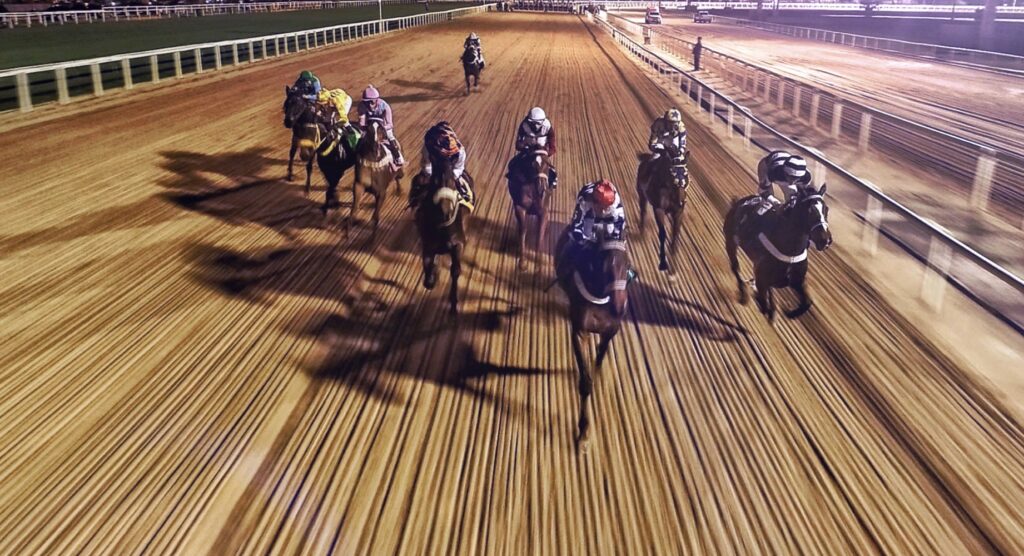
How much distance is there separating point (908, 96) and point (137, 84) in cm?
2645

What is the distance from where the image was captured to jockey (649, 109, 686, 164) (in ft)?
27.9

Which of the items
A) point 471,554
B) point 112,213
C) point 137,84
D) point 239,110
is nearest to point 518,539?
point 471,554

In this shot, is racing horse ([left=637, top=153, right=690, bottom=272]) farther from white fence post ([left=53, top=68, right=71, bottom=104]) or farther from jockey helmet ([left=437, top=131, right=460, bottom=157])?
white fence post ([left=53, top=68, right=71, bottom=104])

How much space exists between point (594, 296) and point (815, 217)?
2572 mm

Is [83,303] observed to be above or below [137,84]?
below

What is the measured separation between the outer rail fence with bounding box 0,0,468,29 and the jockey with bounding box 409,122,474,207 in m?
50.4

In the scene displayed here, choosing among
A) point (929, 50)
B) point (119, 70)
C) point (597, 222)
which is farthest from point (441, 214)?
point (929, 50)

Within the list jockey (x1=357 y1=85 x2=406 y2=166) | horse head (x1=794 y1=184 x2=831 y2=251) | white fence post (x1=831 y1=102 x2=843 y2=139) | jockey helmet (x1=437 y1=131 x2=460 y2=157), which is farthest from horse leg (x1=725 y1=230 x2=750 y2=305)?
white fence post (x1=831 y1=102 x2=843 y2=139)

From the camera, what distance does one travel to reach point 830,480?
5023 millimetres

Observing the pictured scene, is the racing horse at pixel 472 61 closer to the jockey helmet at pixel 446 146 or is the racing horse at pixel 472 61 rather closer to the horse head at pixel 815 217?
the jockey helmet at pixel 446 146

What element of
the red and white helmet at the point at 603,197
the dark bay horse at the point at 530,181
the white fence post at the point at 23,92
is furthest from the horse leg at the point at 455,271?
the white fence post at the point at 23,92

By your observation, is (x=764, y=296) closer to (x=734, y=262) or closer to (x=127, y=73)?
(x=734, y=262)

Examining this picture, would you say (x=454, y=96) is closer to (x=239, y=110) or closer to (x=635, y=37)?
(x=239, y=110)

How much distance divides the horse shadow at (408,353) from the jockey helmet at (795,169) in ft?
9.54
